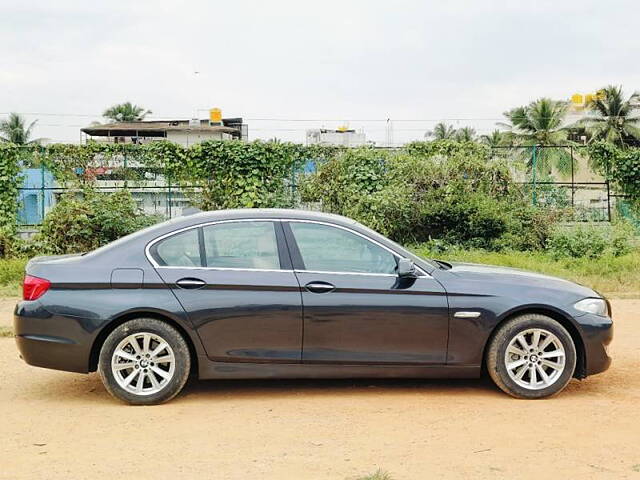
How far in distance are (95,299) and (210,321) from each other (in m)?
0.88

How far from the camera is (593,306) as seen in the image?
270 inches

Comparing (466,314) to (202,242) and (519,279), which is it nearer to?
(519,279)

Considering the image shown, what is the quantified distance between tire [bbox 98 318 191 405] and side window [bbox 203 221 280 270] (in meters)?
0.70

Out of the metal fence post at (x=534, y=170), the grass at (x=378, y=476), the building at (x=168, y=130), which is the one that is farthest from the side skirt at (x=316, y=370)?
the building at (x=168, y=130)

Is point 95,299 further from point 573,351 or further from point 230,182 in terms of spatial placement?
point 230,182

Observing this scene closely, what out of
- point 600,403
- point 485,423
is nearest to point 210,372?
point 485,423

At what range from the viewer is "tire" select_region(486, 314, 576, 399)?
6613 millimetres

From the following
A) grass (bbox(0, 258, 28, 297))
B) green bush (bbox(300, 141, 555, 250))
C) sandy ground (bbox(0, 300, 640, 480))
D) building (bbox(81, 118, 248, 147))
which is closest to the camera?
sandy ground (bbox(0, 300, 640, 480))

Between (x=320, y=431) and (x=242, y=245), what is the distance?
178 centimetres

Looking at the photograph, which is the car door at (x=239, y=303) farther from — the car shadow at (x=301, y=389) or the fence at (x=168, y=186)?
the fence at (x=168, y=186)

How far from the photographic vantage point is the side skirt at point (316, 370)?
21.6 feet

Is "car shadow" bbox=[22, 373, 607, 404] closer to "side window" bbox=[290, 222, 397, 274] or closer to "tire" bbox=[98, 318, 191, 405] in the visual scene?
"tire" bbox=[98, 318, 191, 405]

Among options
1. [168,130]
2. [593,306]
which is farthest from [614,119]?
[593,306]

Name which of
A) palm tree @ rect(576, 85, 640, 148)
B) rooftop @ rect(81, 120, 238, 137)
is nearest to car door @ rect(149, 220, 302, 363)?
rooftop @ rect(81, 120, 238, 137)
